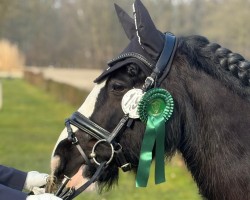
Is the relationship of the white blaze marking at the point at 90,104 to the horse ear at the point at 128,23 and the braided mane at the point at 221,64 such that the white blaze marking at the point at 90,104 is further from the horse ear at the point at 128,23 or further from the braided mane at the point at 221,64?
the braided mane at the point at 221,64

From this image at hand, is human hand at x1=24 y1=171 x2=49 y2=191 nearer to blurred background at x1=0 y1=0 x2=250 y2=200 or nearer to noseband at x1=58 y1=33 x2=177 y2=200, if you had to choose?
noseband at x1=58 y1=33 x2=177 y2=200

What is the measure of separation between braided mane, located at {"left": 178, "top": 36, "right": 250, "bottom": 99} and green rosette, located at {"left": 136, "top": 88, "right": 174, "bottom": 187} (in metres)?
0.26

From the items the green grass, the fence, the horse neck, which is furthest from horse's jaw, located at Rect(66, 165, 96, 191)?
the fence

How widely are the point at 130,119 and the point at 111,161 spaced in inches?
10.6

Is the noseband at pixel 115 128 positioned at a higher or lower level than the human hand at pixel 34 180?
higher

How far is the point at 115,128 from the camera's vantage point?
274cm

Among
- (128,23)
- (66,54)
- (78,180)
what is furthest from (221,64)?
(66,54)

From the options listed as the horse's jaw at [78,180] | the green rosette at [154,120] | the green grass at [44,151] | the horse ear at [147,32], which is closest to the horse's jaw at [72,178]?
the horse's jaw at [78,180]

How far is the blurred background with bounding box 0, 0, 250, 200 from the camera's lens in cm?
1060

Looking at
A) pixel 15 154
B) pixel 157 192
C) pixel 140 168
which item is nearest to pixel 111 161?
pixel 140 168

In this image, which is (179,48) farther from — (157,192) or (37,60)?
(37,60)

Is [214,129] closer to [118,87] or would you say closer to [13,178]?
[118,87]

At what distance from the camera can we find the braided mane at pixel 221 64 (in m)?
2.81

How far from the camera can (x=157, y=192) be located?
8641mm
